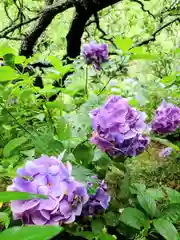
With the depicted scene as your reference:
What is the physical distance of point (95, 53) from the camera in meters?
1.08

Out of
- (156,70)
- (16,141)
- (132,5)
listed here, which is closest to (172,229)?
(16,141)

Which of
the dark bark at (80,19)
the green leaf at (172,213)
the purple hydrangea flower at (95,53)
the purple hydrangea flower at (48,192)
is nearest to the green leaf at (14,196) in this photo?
the purple hydrangea flower at (48,192)

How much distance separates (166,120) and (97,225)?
40cm

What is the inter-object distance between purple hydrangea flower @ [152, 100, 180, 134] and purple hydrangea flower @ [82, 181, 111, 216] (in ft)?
1.20

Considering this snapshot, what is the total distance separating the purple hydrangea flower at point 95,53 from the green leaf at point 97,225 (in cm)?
53

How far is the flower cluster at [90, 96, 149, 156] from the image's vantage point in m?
0.67

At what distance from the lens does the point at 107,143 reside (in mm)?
679

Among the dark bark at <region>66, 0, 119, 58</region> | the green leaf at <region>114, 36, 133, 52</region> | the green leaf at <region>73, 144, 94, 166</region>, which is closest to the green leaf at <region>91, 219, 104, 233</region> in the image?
the green leaf at <region>73, 144, 94, 166</region>

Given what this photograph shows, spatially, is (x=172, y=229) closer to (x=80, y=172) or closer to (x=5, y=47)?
(x=80, y=172)

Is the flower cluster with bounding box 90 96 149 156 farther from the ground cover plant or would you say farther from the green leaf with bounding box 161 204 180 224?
the green leaf with bounding box 161 204 180 224

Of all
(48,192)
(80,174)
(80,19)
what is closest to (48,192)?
(48,192)

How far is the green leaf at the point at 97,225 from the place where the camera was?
645 millimetres

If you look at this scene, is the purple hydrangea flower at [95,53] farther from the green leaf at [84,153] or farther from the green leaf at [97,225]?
the green leaf at [97,225]

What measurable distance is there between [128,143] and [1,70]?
28cm
